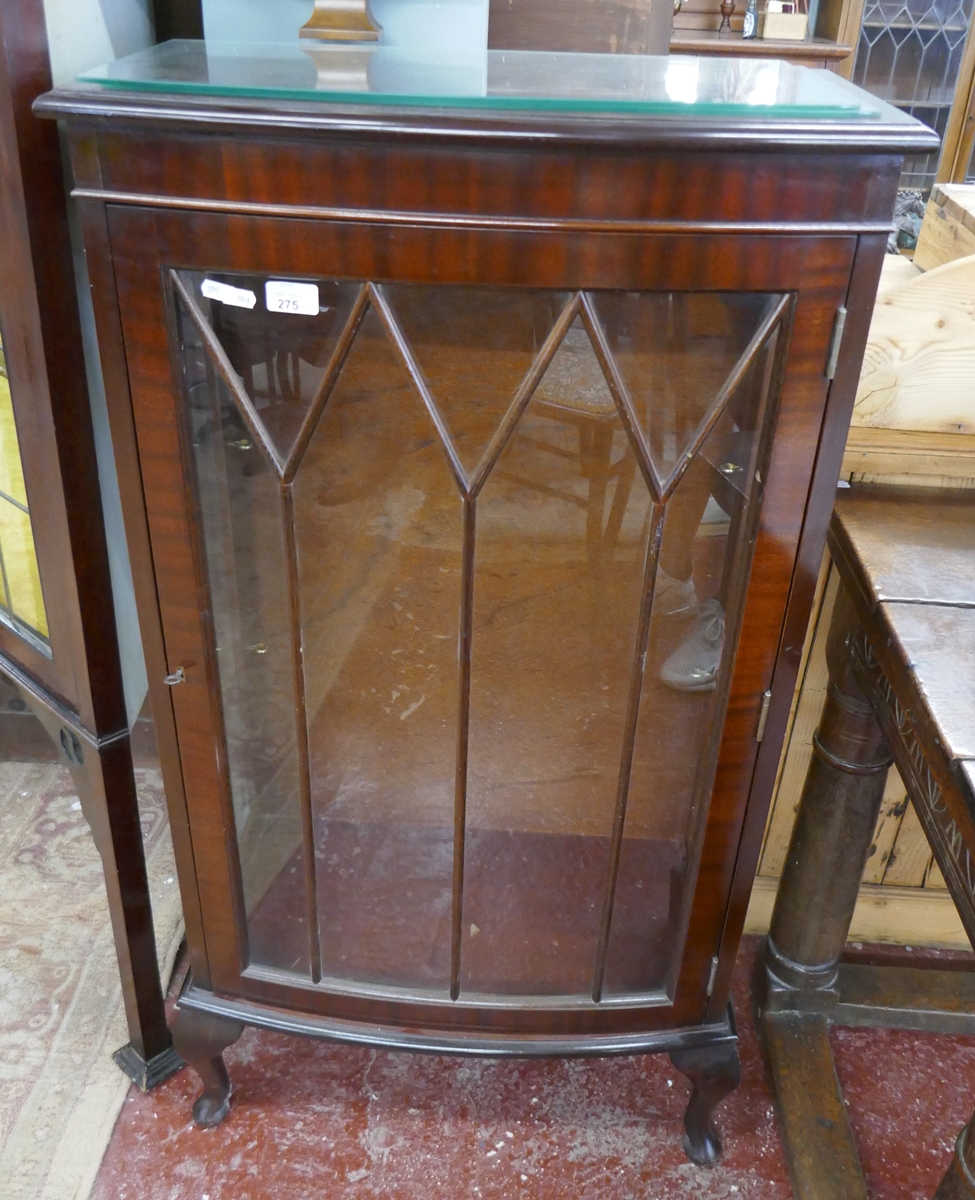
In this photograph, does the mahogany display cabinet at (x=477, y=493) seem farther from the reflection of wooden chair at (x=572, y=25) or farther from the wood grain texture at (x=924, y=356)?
the wood grain texture at (x=924, y=356)

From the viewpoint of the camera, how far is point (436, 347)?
76 centimetres

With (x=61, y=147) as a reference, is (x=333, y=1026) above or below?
below

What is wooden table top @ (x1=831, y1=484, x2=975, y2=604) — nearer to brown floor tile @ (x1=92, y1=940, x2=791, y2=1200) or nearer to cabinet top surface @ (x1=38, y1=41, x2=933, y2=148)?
cabinet top surface @ (x1=38, y1=41, x2=933, y2=148)

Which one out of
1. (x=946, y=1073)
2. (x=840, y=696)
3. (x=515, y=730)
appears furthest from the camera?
(x=946, y=1073)

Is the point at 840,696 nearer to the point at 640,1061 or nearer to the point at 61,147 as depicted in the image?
the point at 640,1061

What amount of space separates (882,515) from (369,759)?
0.58 m

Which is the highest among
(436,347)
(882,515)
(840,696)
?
(436,347)

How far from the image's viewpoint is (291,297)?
2.42 feet

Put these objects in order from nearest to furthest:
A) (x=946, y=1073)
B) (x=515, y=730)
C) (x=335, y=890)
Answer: (x=515, y=730) → (x=335, y=890) → (x=946, y=1073)

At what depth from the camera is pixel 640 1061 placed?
1319mm

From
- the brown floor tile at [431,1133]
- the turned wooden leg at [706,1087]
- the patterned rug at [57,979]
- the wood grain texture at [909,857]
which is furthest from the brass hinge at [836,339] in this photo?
the patterned rug at [57,979]

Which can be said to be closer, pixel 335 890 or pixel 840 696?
pixel 335 890

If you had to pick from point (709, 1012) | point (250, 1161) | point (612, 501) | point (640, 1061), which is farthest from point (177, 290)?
point (640, 1061)

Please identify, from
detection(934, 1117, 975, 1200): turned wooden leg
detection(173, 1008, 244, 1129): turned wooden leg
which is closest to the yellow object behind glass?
detection(173, 1008, 244, 1129): turned wooden leg
